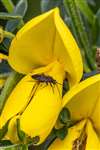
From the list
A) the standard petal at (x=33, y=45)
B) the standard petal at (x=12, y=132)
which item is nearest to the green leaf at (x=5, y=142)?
the standard petal at (x=12, y=132)

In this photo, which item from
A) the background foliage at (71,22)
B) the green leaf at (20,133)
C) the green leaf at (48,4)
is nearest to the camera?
the green leaf at (20,133)

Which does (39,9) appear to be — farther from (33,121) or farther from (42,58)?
(33,121)

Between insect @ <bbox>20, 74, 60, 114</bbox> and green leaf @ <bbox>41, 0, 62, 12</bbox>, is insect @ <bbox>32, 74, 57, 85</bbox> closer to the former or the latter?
insect @ <bbox>20, 74, 60, 114</bbox>

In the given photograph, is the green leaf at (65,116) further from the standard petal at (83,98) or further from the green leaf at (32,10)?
the green leaf at (32,10)

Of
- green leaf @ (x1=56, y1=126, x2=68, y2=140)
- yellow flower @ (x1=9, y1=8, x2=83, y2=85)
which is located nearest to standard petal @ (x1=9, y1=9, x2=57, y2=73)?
yellow flower @ (x1=9, y1=8, x2=83, y2=85)

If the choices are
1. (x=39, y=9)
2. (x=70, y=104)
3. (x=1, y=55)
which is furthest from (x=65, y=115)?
(x=39, y=9)

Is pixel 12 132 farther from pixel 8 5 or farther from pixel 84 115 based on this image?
pixel 8 5
